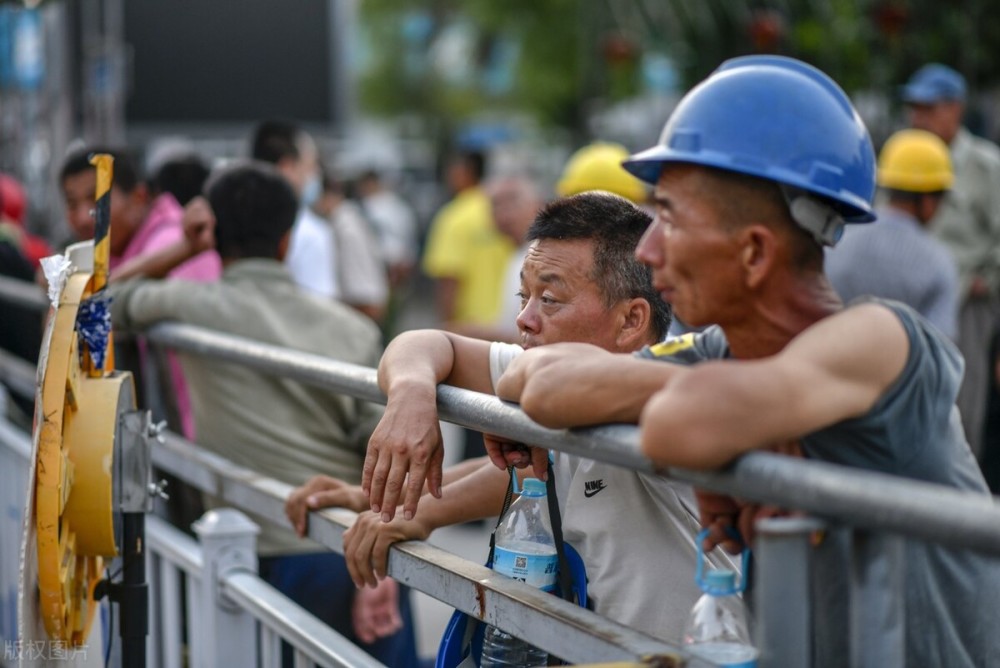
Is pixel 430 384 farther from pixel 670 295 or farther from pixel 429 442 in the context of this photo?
pixel 670 295

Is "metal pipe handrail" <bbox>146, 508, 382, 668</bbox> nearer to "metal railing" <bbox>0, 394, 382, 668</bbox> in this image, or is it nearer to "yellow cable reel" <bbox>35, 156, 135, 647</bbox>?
"metal railing" <bbox>0, 394, 382, 668</bbox>

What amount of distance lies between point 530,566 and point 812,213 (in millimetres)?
793

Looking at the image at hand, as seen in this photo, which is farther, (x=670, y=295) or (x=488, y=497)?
(x=488, y=497)

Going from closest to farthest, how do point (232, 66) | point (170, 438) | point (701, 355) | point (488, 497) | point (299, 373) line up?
point (701, 355), point (488, 497), point (299, 373), point (170, 438), point (232, 66)

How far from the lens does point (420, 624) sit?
20.9ft

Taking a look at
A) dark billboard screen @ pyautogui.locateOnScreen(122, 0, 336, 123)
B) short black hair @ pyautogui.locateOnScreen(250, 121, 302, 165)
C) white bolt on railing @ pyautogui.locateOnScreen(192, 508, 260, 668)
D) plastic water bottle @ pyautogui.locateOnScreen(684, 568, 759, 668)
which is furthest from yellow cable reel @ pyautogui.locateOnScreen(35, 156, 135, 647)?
dark billboard screen @ pyautogui.locateOnScreen(122, 0, 336, 123)

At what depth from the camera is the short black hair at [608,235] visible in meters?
2.84

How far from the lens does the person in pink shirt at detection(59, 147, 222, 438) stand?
17.4 feet

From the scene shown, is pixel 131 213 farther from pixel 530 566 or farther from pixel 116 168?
pixel 530 566

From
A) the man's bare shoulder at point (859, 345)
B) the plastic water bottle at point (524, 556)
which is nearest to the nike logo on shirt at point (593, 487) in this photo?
the plastic water bottle at point (524, 556)

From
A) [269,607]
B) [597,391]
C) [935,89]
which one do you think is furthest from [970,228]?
[597,391]

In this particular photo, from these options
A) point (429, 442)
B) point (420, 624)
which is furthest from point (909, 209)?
point (429, 442)

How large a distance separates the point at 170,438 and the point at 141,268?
1.00m

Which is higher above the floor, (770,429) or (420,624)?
(770,429)
